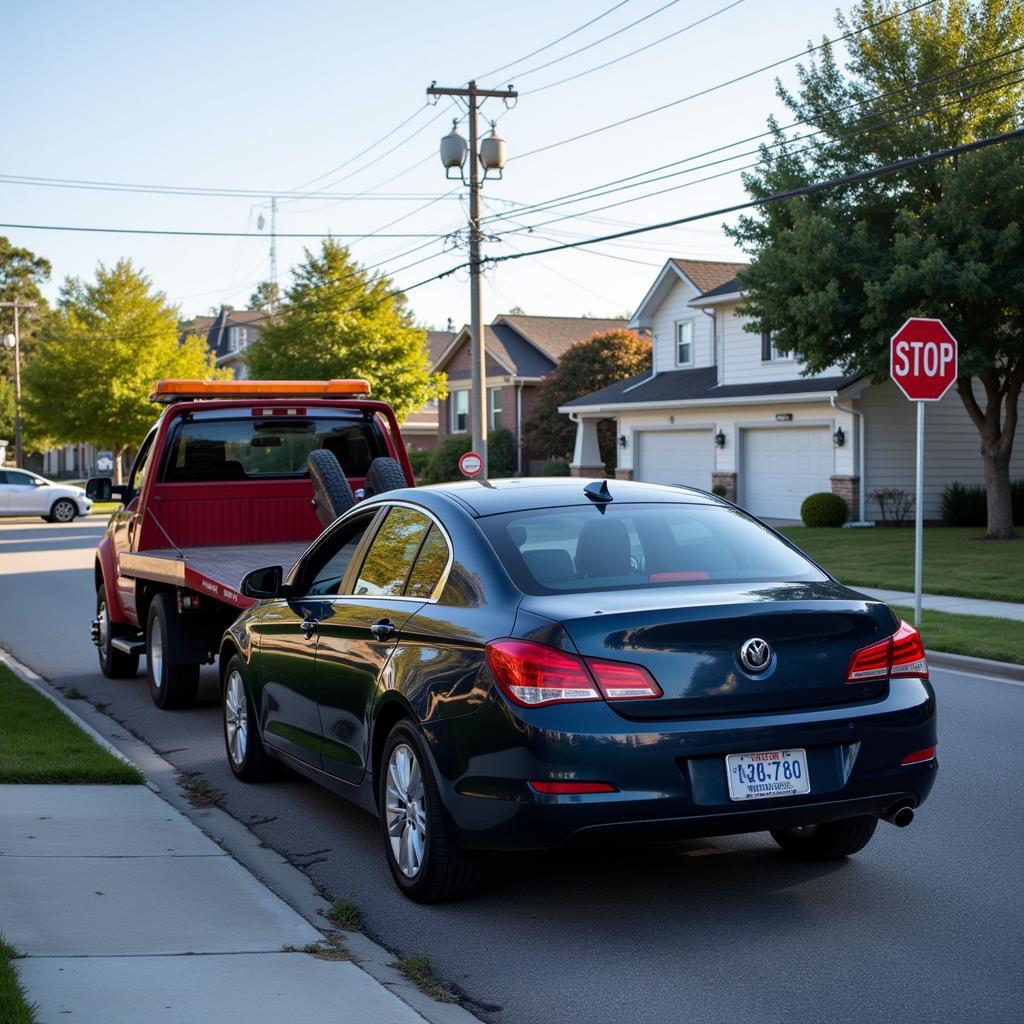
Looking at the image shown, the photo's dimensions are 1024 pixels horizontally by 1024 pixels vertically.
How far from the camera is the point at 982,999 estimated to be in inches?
187

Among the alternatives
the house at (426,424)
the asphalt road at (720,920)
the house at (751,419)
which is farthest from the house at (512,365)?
the asphalt road at (720,920)

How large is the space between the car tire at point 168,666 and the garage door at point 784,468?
2393 cm

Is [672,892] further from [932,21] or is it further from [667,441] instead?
[667,441]

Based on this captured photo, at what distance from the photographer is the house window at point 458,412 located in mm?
56406

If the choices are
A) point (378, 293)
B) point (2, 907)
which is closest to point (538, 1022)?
point (2, 907)

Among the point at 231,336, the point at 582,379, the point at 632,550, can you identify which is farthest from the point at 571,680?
the point at 231,336

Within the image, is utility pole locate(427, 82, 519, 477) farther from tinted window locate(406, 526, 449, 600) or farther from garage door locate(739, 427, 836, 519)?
tinted window locate(406, 526, 449, 600)

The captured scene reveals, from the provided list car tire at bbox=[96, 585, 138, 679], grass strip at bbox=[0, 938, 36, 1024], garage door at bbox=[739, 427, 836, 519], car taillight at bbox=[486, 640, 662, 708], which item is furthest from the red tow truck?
garage door at bbox=[739, 427, 836, 519]

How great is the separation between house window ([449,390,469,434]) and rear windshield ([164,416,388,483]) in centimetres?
4409

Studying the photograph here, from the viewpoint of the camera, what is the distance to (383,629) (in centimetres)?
620

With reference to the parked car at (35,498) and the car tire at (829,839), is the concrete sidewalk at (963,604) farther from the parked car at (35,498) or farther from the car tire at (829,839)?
the parked car at (35,498)

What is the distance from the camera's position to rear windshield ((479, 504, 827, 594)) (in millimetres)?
5797

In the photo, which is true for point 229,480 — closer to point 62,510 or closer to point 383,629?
point 383,629

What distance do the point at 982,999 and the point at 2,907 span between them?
354cm
